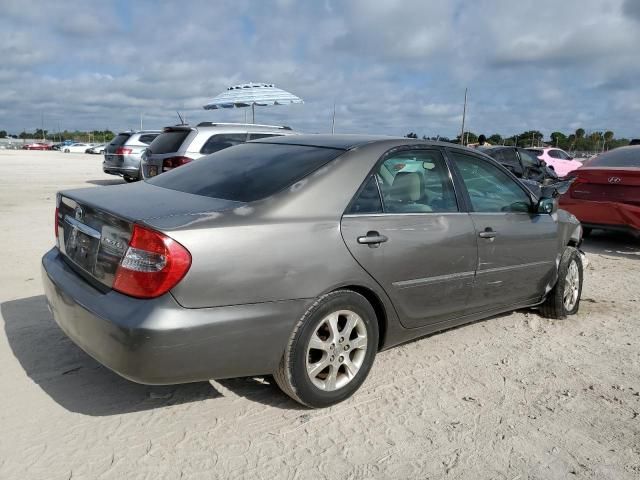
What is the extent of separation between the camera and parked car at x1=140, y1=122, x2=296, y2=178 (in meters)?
9.39

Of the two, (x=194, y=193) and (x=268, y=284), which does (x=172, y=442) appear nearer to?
(x=268, y=284)

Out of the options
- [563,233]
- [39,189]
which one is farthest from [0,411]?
[39,189]

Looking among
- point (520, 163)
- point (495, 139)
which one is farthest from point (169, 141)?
point (495, 139)

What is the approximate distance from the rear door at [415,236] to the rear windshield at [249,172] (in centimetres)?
38

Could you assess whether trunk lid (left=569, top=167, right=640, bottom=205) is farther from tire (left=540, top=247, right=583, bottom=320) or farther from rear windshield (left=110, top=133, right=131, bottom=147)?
rear windshield (left=110, top=133, right=131, bottom=147)

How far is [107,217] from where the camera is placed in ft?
9.39

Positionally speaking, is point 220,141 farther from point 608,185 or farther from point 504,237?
point 504,237

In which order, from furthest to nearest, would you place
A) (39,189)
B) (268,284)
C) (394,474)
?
(39,189) < (268,284) < (394,474)

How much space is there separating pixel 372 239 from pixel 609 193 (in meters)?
6.12

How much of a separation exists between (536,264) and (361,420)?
218 cm

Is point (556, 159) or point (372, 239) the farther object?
point (556, 159)

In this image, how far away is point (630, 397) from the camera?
135 inches

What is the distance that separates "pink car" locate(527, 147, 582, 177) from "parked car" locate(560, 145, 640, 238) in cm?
1195

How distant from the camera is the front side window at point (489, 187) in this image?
4.00 metres
